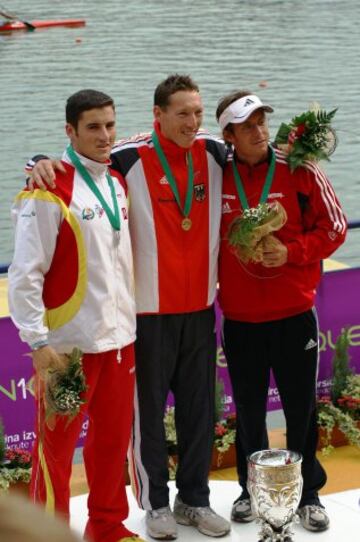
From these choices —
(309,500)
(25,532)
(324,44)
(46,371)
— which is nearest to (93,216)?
(46,371)

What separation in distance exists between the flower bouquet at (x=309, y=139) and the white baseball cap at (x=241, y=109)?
121 millimetres

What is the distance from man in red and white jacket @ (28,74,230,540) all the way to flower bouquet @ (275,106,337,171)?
0.24 metres

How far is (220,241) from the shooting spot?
11.6 feet

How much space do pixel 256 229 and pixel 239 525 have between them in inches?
43.8

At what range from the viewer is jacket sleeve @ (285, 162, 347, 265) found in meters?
3.47

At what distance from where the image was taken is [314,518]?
368 centimetres

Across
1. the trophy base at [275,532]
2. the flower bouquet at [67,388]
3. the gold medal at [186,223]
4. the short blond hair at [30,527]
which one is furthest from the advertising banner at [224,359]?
the short blond hair at [30,527]

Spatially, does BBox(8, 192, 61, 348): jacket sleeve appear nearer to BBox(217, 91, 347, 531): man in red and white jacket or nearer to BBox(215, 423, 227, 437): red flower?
BBox(217, 91, 347, 531): man in red and white jacket

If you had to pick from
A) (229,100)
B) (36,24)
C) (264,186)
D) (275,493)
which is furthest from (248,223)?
(36,24)

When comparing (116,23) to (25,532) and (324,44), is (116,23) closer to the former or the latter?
(324,44)

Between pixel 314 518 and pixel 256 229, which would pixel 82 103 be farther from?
pixel 314 518

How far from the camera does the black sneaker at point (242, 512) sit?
3764 mm

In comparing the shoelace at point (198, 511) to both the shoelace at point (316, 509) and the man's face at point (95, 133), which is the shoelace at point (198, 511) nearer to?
the shoelace at point (316, 509)

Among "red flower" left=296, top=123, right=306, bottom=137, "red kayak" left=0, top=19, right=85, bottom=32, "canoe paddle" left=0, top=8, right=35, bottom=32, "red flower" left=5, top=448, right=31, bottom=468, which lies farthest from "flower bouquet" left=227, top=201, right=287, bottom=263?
"canoe paddle" left=0, top=8, right=35, bottom=32
